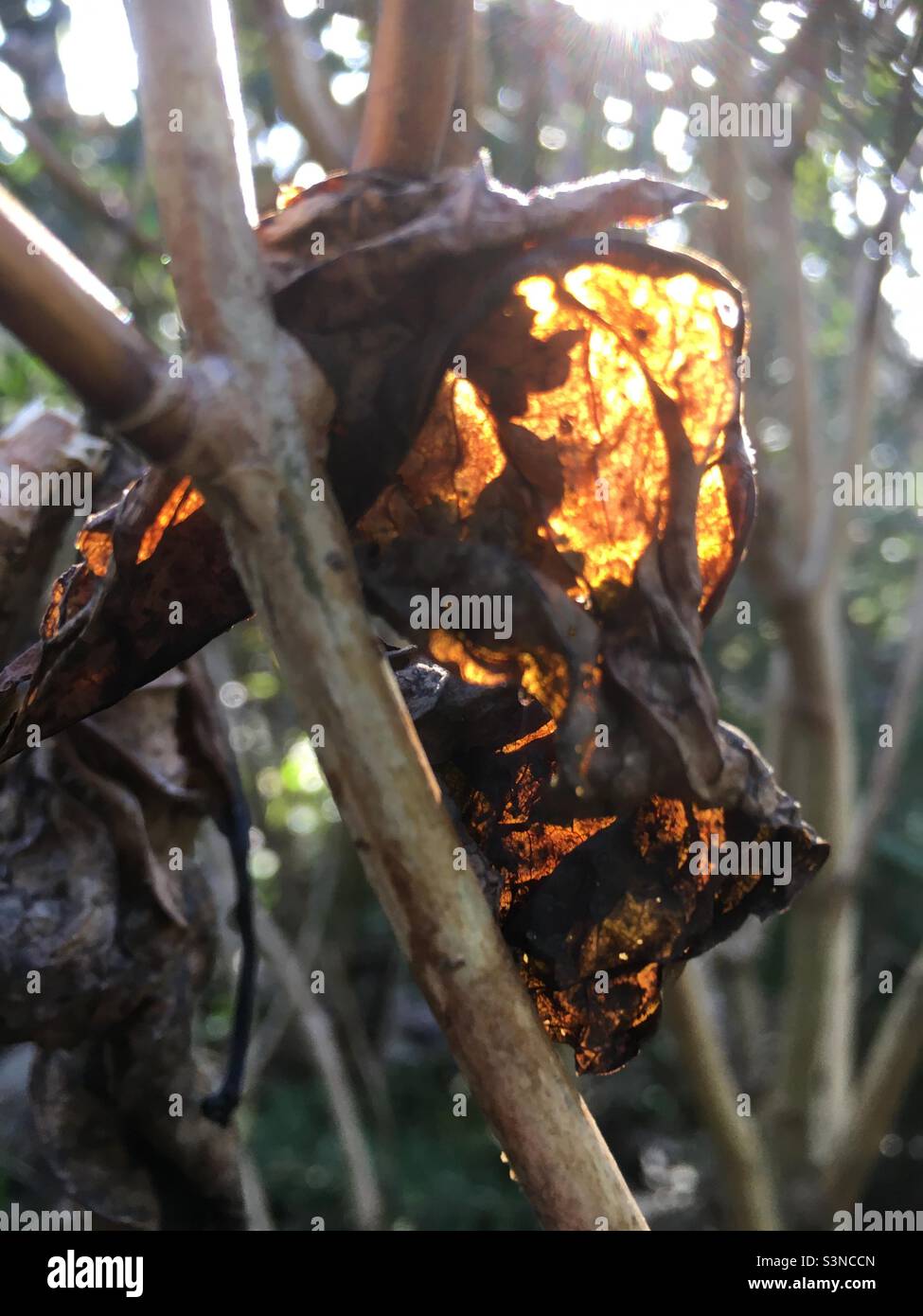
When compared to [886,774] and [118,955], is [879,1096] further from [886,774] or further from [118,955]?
[118,955]

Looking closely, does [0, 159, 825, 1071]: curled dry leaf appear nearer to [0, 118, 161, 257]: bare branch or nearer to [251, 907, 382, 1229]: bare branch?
[0, 118, 161, 257]: bare branch

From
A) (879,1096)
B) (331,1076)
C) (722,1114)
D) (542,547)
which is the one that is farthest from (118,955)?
(331,1076)

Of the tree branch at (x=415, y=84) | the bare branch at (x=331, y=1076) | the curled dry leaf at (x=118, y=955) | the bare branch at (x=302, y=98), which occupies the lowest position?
the bare branch at (x=331, y=1076)

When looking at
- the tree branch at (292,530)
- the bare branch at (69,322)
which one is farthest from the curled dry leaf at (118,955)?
the bare branch at (69,322)

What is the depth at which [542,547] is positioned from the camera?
95cm

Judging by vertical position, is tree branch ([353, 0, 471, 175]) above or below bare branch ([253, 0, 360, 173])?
below

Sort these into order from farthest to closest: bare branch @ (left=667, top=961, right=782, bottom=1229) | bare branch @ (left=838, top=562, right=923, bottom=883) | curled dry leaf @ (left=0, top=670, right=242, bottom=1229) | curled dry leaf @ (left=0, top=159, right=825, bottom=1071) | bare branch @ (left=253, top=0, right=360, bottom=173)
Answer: bare branch @ (left=838, top=562, right=923, bottom=883)
bare branch @ (left=667, top=961, right=782, bottom=1229)
bare branch @ (left=253, top=0, right=360, bottom=173)
curled dry leaf @ (left=0, top=670, right=242, bottom=1229)
curled dry leaf @ (left=0, top=159, right=825, bottom=1071)

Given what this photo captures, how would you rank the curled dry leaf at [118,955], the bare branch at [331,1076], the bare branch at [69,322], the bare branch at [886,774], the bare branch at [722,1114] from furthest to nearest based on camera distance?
1. the bare branch at [331,1076]
2. the bare branch at [886,774]
3. the bare branch at [722,1114]
4. the curled dry leaf at [118,955]
5. the bare branch at [69,322]

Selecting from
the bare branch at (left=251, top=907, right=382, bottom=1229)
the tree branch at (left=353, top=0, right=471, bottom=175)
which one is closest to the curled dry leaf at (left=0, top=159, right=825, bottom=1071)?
the tree branch at (left=353, top=0, right=471, bottom=175)

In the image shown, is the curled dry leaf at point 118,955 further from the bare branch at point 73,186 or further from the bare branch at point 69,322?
the bare branch at point 73,186

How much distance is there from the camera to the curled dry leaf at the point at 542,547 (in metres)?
0.87

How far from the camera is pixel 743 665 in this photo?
6648 mm

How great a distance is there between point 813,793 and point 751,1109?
134 centimetres

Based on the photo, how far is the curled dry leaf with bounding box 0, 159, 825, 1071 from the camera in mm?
867
